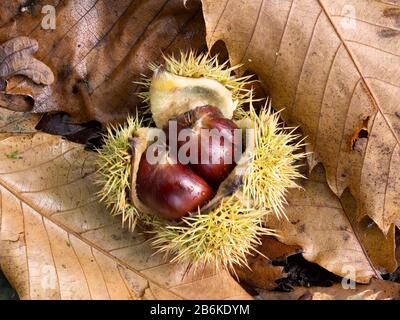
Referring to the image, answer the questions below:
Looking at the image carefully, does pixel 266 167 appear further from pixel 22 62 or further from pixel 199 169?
pixel 22 62

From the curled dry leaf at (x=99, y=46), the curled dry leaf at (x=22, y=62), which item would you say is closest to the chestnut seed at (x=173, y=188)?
the curled dry leaf at (x=99, y=46)

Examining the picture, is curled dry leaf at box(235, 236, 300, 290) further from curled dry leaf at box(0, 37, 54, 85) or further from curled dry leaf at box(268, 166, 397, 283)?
curled dry leaf at box(0, 37, 54, 85)

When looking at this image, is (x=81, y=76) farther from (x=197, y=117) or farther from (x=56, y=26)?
(x=197, y=117)

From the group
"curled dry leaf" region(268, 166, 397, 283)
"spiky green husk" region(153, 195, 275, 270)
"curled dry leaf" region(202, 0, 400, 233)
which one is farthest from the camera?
"curled dry leaf" region(268, 166, 397, 283)

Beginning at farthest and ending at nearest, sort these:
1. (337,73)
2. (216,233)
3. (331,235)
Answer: (331,235)
(337,73)
(216,233)

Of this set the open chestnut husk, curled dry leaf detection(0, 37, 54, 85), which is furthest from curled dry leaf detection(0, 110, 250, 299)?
curled dry leaf detection(0, 37, 54, 85)

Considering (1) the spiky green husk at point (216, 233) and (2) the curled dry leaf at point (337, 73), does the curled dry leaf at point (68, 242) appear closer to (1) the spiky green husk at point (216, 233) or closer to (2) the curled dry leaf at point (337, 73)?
(1) the spiky green husk at point (216, 233)

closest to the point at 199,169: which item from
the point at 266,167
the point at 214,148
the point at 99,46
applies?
the point at 214,148

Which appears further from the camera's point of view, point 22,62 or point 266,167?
point 22,62
